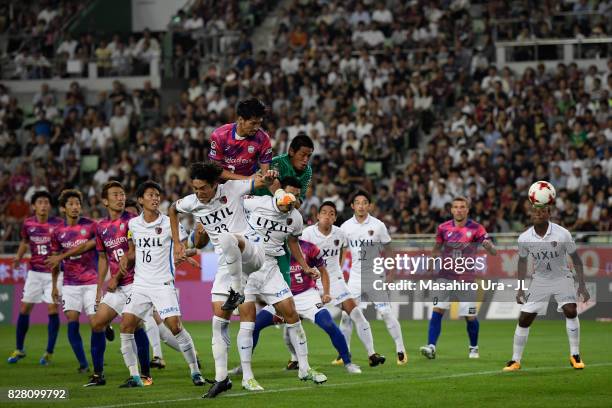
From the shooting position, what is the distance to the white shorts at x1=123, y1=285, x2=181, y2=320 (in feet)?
48.0

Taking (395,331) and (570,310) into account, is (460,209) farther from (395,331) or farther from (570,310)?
(570,310)

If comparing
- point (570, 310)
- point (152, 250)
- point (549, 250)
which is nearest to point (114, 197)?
point (152, 250)

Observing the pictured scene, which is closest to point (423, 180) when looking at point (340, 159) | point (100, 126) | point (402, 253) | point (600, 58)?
point (340, 159)

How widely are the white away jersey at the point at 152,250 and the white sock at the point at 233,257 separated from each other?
1803 millimetres

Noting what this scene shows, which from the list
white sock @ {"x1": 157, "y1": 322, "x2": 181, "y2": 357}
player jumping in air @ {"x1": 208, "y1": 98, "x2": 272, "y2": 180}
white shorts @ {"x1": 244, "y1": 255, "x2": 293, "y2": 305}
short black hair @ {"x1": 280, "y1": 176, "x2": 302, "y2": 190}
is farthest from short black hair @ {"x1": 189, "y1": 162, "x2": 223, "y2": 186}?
white sock @ {"x1": 157, "y1": 322, "x2": 181, "y2": 357}

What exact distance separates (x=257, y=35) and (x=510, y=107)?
38.6 feet

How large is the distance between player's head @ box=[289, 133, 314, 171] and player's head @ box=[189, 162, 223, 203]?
1.69 m

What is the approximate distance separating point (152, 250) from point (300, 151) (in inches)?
88.4

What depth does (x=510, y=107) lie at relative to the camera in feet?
99.6

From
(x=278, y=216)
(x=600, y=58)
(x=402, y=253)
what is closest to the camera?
(x=278, y=216)

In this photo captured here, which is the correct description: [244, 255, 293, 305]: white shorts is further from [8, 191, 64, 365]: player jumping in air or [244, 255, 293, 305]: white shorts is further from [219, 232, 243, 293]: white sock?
[8, 191, 64, 365]: player jumping in air

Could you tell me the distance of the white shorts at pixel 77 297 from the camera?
17922 mm

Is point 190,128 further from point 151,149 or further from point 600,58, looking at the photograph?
point 600,58

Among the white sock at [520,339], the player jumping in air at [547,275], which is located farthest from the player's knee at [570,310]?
the white sock at [520,339]
